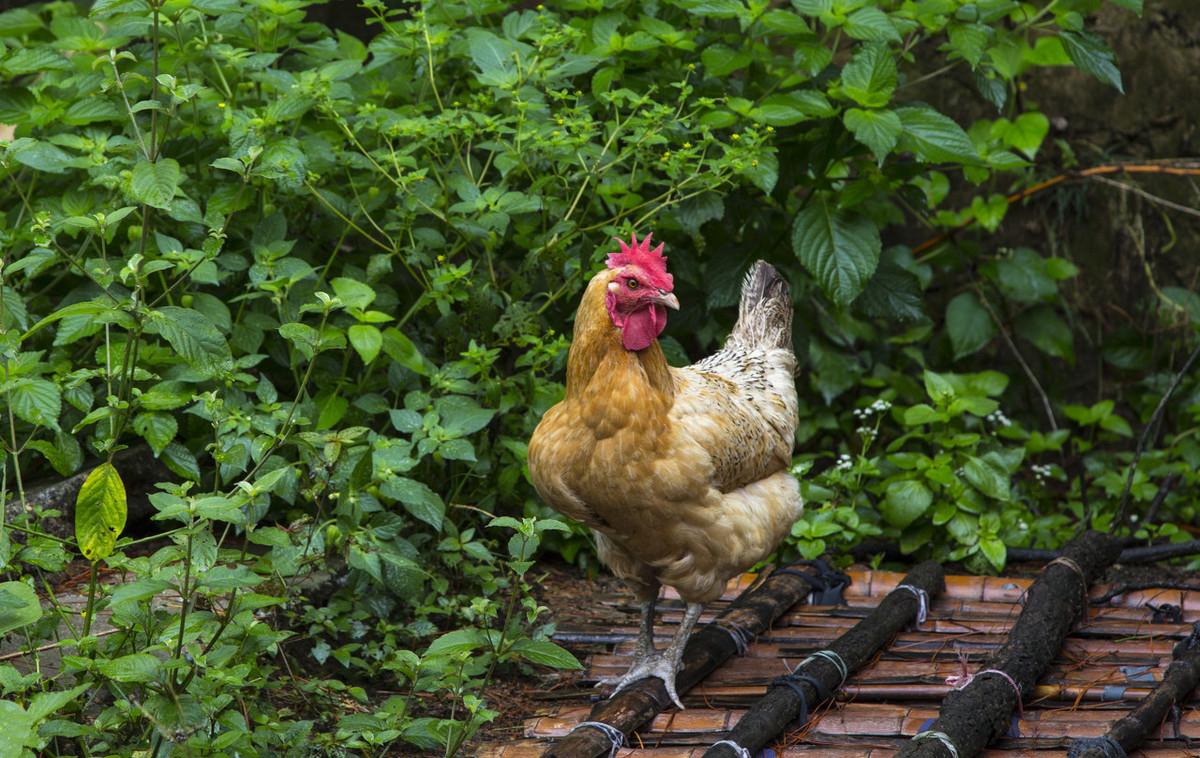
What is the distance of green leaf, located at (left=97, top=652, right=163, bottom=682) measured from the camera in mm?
2658

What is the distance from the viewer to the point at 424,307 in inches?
185

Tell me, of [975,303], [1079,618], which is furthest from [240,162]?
[975,303]

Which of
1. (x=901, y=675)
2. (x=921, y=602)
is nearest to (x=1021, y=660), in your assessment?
(x=901, y=675)

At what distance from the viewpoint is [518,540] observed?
3.29 meters

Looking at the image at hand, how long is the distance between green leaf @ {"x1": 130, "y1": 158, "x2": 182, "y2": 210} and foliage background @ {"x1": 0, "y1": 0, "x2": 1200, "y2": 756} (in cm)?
1

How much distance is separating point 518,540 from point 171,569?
856mm

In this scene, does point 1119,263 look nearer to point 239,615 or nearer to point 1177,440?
point 1177,440

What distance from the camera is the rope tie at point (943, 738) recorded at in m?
2.99

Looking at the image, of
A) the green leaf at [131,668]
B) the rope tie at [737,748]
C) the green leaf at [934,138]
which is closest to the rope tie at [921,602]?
the rope tie at [737,748]

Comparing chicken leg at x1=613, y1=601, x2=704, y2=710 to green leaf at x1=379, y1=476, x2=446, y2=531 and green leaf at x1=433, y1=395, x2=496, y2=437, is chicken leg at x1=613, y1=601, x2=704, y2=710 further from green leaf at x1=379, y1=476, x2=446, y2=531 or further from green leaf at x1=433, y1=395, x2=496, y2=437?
green leaf at x1=433, y1=395, x2=496, y2=437

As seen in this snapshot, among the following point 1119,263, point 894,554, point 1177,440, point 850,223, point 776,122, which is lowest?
point 894,554

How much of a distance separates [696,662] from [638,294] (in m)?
1.18

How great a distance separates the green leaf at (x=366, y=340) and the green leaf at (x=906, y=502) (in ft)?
7.32

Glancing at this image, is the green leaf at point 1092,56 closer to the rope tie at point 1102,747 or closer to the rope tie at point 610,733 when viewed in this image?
the rope tie at point 1102,747
